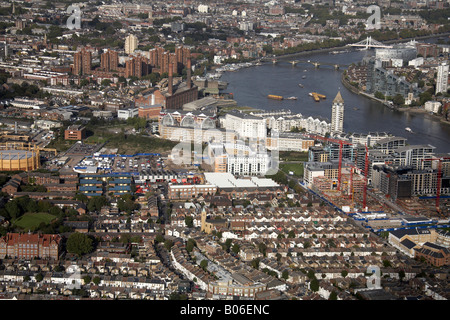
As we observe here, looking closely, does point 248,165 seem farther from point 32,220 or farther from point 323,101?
point 323,101

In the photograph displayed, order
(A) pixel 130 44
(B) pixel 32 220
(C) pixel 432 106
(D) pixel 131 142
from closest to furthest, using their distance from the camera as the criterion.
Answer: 1. (B) pixel 32 220
2. (D) pixel 131 142
3. (C) pixel 432 106
4. (A) pixel 130 44

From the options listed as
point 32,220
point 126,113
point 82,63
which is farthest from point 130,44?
point 32,220

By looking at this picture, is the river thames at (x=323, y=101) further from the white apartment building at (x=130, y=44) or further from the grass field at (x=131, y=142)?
the white apartment building at (x=130, y=44)

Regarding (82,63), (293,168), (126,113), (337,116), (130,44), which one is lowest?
(293,168)

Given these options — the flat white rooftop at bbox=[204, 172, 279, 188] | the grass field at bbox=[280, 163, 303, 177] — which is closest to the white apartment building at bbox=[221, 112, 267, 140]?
the grass field at bbox=[280, 163, 303, 177]

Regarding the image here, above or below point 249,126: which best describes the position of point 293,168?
below

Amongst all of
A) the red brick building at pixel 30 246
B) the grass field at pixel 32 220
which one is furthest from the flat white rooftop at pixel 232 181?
the red brick building at pixel 30 246

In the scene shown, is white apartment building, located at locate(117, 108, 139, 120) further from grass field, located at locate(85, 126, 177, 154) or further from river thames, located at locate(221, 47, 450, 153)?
river thames, located at locate(221, 47, 450, 153)

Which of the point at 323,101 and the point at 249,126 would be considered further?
the point at 323,101
